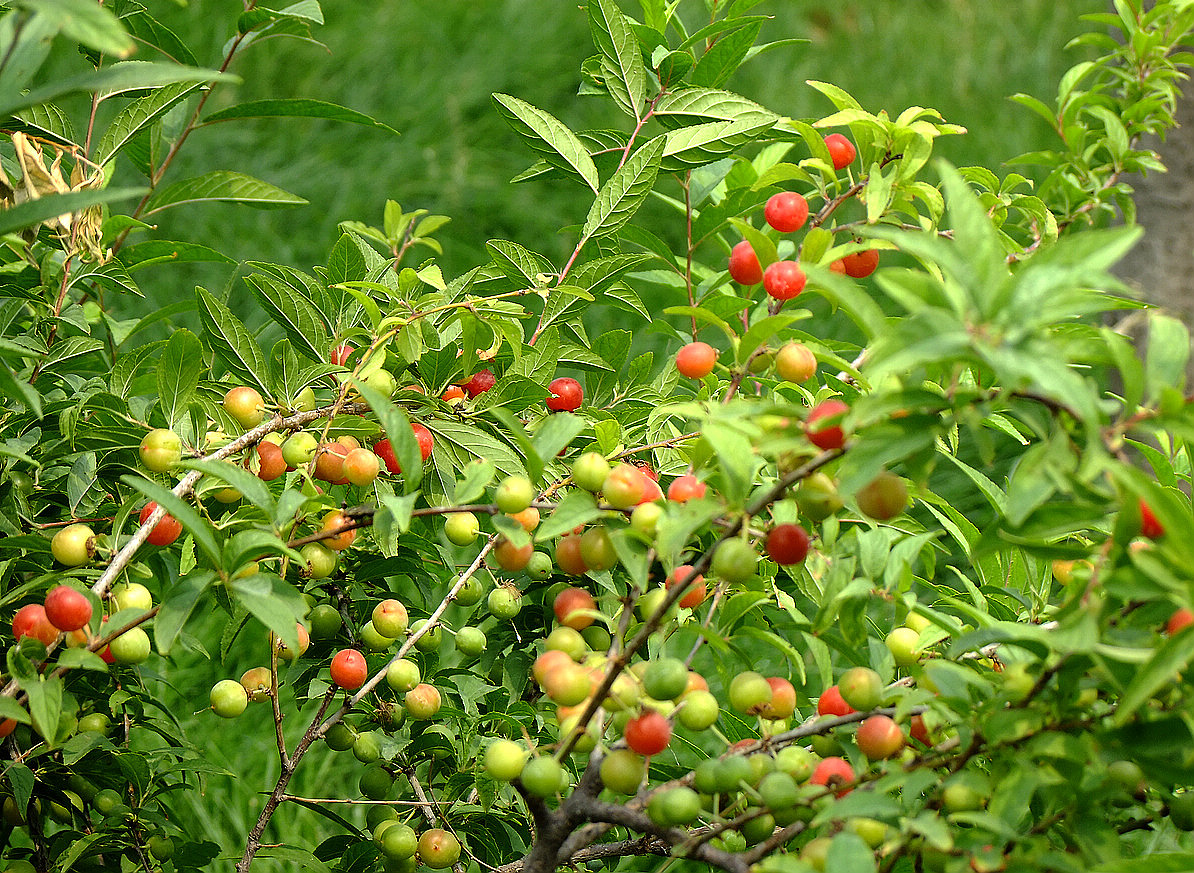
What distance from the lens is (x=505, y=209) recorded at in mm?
3186

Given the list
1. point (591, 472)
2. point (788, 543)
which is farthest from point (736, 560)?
point (591, 472)

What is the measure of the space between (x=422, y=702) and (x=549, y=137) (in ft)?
1.87

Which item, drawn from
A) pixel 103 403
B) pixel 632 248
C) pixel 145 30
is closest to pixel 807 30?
pixel 632 248

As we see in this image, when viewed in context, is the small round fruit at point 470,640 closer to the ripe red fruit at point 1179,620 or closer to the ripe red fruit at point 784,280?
the ripe red fruit at point 784,280

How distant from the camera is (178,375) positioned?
2.85ft

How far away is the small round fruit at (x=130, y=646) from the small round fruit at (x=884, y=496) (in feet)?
1.76

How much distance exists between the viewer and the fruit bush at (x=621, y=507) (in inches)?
23.3

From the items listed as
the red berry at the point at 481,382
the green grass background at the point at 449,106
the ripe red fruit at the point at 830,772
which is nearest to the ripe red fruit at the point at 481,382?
the red berry at the point at 481,382

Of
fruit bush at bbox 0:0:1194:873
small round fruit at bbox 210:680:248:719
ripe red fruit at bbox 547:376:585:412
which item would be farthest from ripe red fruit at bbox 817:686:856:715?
small round fruit at bbox 210:680:248:719

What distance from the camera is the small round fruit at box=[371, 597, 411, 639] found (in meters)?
0.95

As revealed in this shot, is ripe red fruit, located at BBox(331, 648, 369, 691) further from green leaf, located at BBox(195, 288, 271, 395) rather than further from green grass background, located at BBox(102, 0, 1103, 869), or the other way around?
green grass background, located at BBox(102, 0, 1103, 869)

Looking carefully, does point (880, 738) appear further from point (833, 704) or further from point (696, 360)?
point (696, 360)

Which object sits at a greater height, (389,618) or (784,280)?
(784,280)

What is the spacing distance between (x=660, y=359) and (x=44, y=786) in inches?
79.7
